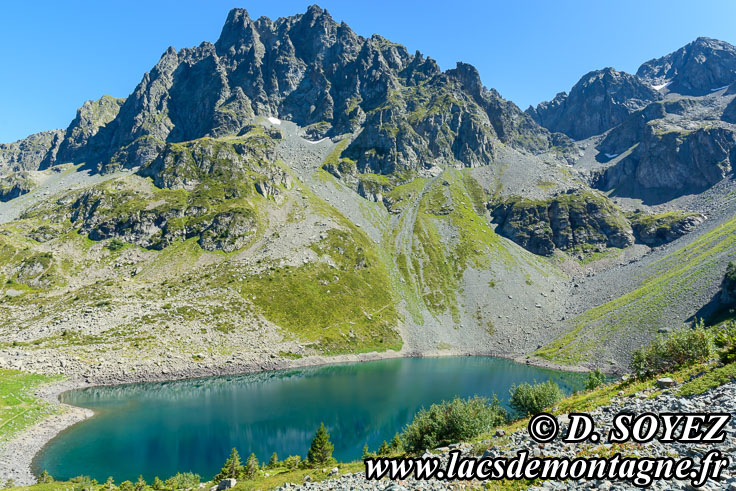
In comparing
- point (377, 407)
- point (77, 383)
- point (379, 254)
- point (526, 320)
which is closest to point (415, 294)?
point (379, 254)

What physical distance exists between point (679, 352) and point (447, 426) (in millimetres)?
23481

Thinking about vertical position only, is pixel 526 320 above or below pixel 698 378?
below

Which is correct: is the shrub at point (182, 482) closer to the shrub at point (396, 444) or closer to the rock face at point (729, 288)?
the shrub at point (396, 444)

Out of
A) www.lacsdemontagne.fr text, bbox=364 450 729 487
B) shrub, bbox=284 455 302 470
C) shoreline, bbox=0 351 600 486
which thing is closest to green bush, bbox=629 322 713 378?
www.lacsdemontagne.fr text, bbox=364 450 729 487

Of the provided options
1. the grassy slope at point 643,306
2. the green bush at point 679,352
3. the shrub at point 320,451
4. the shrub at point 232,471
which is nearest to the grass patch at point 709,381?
the green bush at point 679,352

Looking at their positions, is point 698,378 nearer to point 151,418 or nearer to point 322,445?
point 322,445

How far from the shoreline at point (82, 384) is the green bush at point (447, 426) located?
4703cm

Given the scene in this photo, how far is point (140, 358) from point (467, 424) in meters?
92.6

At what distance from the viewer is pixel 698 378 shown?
71.3 feet

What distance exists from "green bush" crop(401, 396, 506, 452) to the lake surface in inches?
764

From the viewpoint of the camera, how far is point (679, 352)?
32438 mm

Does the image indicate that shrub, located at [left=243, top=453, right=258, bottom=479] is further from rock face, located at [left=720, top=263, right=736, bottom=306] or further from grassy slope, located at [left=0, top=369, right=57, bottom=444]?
rock face, located at [left=720, top=263, right=736, bottom=306]

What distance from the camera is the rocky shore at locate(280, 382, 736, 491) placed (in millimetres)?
12852
